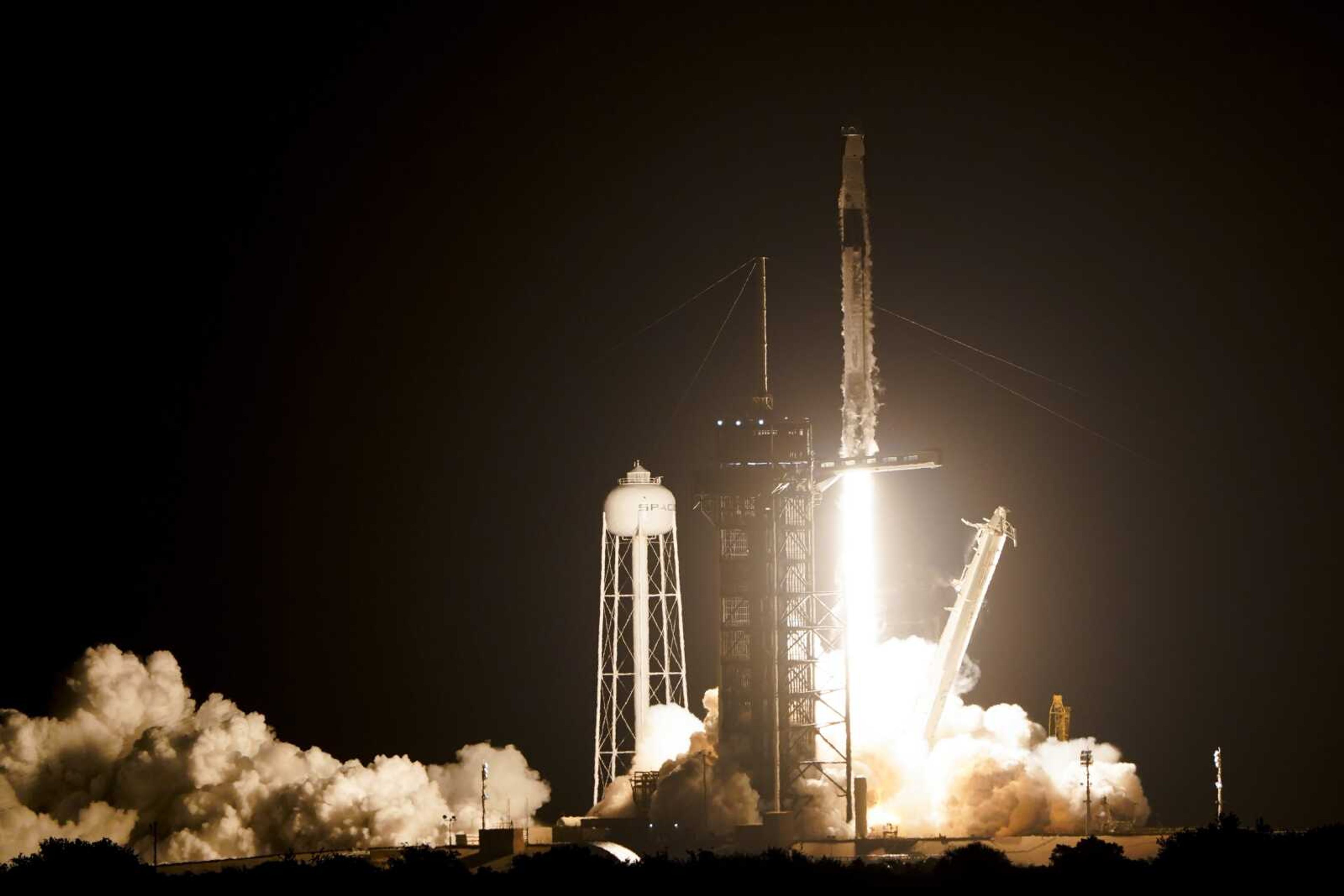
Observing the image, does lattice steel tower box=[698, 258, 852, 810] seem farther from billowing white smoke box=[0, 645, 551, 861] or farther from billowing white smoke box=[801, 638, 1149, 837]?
billowing white smoke box=[0, 645, 551, 861]

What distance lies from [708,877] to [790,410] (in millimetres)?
20546

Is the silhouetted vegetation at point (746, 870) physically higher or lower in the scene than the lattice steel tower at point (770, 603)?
lower

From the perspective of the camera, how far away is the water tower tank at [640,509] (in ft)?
211

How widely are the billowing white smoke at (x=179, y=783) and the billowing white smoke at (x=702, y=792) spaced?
473 centimetres

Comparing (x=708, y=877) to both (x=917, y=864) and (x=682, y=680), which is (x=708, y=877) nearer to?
(x=917, y=864)

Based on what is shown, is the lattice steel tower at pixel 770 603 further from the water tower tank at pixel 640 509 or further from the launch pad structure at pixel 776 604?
the water tower tank at pixel 640 509

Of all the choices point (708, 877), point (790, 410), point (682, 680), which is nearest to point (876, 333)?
point (790, 410)

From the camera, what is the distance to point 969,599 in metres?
59.4

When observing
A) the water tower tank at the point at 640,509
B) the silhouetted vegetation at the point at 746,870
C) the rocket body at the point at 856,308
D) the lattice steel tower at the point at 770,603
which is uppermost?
the rocket body at the point at 856,308

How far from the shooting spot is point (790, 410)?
6931 centimetres

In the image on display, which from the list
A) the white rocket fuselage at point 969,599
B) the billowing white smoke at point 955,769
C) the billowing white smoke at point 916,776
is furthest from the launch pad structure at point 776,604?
the white rocket fuselage at point 969,599

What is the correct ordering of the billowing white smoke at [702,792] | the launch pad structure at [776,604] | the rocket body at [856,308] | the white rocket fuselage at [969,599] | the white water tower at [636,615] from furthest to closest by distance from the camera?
the white water tower at [636,615] < the rocket body at [856,308] < the launch pad structure at [776,604] < the white rocket fuselage at [969,599] < the billowing white smoke at [702,792]

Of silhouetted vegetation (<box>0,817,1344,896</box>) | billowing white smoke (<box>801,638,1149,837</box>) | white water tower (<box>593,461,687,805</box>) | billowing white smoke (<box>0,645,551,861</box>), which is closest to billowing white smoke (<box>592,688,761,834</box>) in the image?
white water tower (<box>593,461,687,805</box>)

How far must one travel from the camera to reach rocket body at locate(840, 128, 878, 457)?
6181 cm
